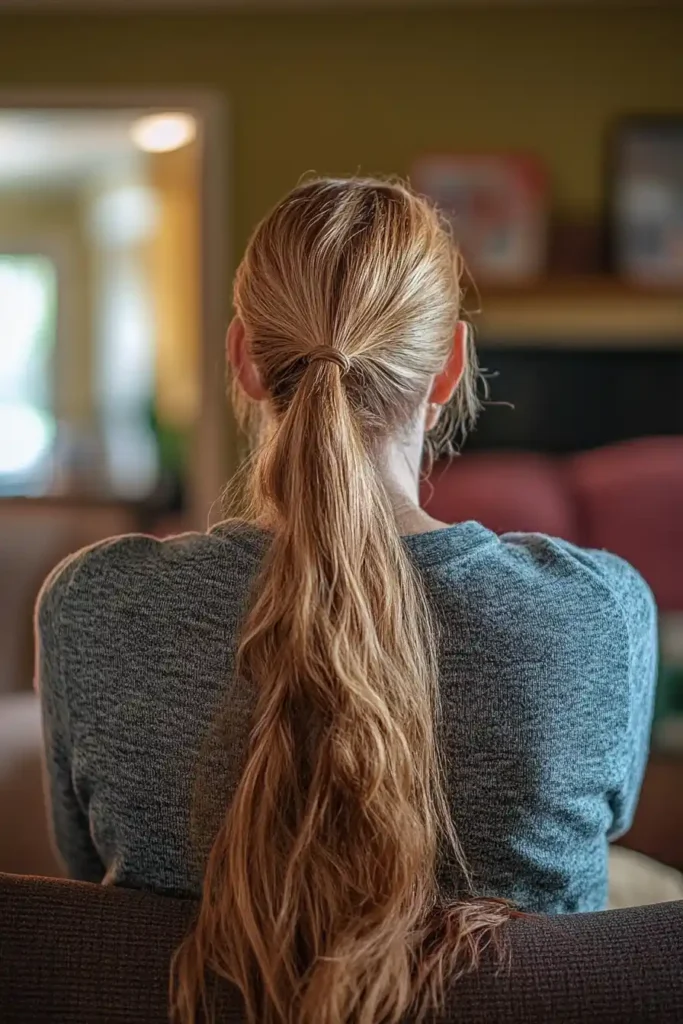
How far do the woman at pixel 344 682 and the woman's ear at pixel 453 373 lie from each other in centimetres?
4

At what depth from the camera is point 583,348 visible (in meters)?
4.21

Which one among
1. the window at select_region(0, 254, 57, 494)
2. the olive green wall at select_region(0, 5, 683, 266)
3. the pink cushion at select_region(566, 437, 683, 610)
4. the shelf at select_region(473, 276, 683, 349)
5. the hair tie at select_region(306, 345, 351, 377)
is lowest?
the window at select_region(0, 254, 57, 494)

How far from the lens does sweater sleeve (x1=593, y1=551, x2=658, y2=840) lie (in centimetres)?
93

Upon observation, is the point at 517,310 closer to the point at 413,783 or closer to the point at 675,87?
the point at 675,87

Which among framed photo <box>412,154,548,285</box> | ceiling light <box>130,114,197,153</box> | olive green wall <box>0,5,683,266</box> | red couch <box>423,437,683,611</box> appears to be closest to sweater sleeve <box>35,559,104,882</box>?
red couch <box>423,437,683,611</box>

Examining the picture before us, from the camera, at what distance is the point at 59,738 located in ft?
3.17

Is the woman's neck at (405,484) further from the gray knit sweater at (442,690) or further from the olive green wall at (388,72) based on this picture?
the olive green wall at (388,72)

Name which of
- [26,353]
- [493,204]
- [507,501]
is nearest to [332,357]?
[507,501]

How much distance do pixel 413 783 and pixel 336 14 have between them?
3.83 metres

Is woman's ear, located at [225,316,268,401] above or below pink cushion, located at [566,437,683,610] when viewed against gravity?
above

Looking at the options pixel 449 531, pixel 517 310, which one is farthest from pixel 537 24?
pixel 449 531

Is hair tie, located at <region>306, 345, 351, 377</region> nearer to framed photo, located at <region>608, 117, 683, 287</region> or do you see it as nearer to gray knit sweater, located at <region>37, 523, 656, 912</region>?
gray knit sweater, located at <region>37, 523, 656, 912</region>

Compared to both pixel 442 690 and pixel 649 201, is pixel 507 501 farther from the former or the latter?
pixel 442 690

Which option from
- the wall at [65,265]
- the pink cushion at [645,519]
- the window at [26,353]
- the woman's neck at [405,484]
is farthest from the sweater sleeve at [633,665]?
the wall at [65,265]
